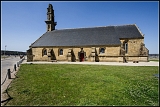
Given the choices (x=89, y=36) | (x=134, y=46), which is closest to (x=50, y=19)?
(x=89, y=36)

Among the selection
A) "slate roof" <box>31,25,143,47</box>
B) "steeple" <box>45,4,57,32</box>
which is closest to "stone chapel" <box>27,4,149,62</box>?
"slate roof" <box>31,25,143,47</box>

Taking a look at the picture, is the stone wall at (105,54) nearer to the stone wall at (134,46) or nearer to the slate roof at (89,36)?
the stone wall at (134,46)

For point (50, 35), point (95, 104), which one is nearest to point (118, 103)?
point (95, 104)

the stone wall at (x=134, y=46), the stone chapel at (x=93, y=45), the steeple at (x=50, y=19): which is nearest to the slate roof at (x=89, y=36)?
the stone chapel at (x=93, y=45)

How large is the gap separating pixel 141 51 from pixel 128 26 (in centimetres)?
735

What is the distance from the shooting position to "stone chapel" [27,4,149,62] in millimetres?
26500

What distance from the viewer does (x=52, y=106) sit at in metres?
4.50

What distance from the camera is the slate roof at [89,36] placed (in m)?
27.7

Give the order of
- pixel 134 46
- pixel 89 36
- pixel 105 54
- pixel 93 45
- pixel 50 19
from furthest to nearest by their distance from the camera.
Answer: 1. pixel 50 19
2. pixel 89 36
3. pixel 93 45
4. pixel 134 46
5. pixel 105 54

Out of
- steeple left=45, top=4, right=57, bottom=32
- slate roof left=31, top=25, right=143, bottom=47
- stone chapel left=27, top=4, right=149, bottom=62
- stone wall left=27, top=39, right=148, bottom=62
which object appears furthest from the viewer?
steeple left=45, top=4, right=57, bottom=32

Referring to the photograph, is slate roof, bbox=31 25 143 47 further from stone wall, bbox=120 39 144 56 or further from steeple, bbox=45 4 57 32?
steeple, bbox=45 4 57 32

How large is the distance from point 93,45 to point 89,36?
3639mm

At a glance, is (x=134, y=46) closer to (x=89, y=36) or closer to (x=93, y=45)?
(x=93, y=45)

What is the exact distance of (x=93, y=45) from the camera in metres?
27.4
